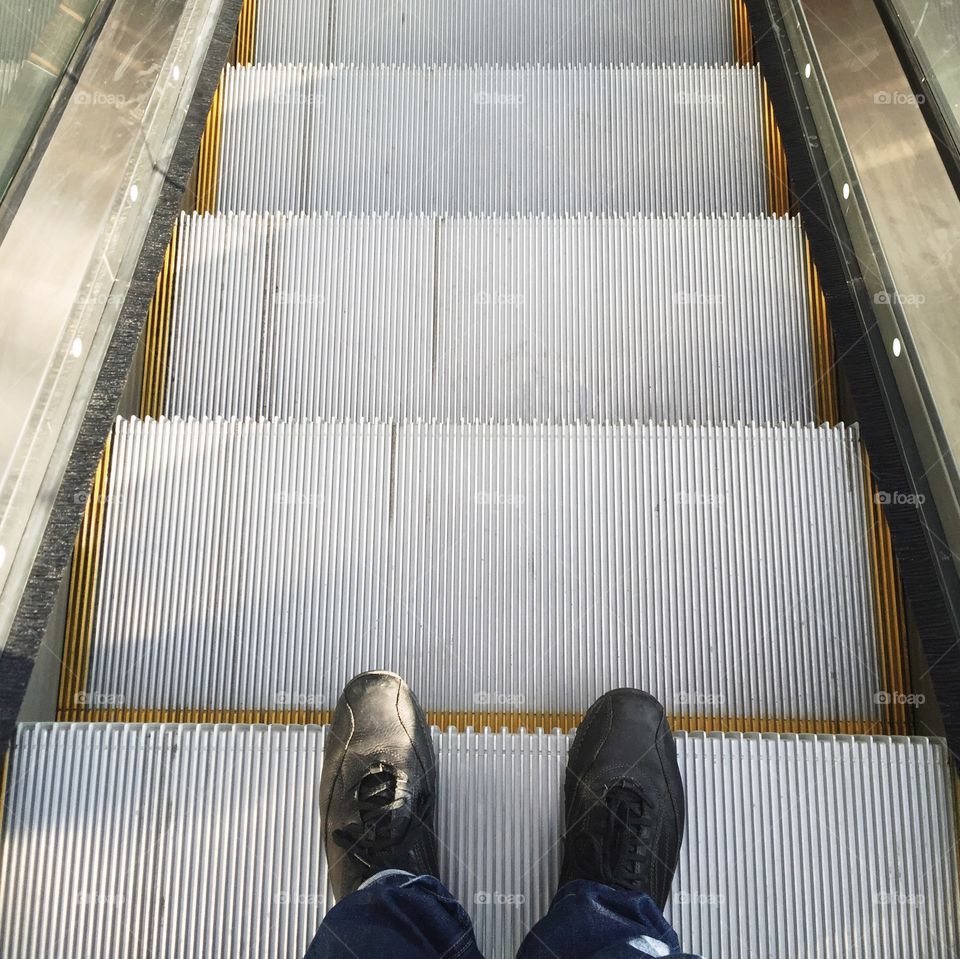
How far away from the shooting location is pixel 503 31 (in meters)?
3.92

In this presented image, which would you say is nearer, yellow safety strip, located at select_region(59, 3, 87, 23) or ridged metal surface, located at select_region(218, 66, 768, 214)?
yellow safety strip, located at select_region(59, 3, 87, 23)

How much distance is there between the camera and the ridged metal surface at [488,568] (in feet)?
7.78

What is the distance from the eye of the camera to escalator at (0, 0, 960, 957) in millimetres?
2012

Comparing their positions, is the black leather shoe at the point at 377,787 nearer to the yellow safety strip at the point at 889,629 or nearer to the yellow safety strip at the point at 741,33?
the yellow safety strip at the point at 889,629

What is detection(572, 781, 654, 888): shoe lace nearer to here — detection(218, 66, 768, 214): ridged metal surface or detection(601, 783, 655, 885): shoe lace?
detection(601, 783, 655, 885): shoe lace

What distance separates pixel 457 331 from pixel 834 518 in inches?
51.0

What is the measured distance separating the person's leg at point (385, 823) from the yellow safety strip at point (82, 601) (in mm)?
742

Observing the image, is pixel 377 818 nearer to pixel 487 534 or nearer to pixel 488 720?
pixel 488 720

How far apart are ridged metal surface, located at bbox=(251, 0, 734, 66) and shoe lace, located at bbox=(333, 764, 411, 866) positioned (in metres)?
3.11

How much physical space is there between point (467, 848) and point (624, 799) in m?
0.40

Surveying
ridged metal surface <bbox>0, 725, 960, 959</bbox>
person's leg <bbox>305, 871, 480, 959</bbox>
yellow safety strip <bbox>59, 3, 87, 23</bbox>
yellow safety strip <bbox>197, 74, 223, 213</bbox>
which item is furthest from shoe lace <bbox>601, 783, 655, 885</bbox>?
yellow safety strip <bbox>59, 3, 87, 23</bbox>

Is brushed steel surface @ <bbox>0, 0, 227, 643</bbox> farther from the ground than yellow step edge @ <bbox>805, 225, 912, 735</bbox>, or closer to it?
farther from the ground

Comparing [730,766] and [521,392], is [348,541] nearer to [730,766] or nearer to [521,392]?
[521,392]

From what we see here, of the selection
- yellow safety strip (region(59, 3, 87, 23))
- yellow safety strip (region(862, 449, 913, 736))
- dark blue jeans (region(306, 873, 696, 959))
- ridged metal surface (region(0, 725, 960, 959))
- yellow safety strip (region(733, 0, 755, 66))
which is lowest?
dark blue jeans (region(306, 873, 696, 959))
